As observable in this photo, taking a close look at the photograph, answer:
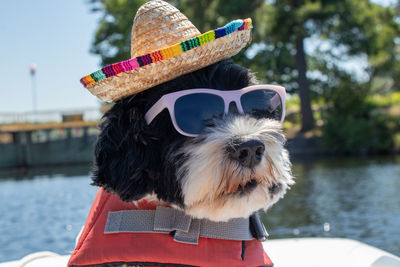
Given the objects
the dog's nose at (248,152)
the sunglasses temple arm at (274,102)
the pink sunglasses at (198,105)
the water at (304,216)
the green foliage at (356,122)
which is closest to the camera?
the dog's nose at (248,152)

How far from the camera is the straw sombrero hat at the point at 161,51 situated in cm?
158

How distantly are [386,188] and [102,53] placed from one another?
1649 cm

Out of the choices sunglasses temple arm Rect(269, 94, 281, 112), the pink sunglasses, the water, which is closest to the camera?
the pink sunglasses

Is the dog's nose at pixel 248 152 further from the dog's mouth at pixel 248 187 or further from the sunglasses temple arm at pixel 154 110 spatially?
the sunglasses temple arm at pixel 154 110

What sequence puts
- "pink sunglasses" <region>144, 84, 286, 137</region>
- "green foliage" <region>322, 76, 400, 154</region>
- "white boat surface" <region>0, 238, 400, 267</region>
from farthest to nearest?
"green foliage" <region>322, 76, 400, 154</region> → "white boat surface" <region>0, 238, 400, 267</region> → "pink sunglasses" <region>144, 84, 286, 137</region>

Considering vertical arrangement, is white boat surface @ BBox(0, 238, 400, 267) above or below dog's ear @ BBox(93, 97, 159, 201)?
below

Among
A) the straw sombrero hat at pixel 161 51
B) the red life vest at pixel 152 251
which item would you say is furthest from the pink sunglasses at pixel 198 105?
the red life vest at pixel 152 251

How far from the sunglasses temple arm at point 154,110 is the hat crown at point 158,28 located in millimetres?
229

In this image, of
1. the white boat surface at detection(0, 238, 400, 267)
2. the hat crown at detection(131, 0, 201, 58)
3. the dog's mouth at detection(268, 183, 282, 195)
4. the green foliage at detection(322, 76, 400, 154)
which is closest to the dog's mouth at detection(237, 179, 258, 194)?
the dog's mouth at detection(268, 183, 282, 195)

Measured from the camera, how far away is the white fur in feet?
5.06

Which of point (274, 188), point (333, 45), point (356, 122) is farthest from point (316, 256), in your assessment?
point (333, 45)

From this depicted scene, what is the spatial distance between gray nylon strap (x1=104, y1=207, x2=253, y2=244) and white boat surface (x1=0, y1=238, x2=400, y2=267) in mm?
899

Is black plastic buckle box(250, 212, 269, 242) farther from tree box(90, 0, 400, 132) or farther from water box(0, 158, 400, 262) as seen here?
tree box(90, 0, 400, 132)

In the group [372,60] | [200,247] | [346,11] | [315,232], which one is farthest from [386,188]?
[372,60]
